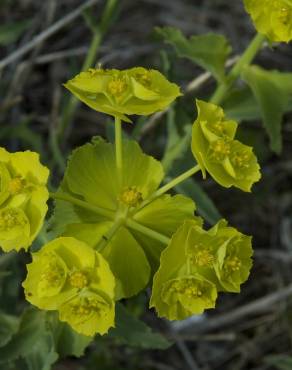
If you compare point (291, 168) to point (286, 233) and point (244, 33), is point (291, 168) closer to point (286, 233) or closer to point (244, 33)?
point (286, 233)

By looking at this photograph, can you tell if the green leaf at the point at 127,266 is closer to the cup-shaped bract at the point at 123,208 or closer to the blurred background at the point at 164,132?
the cup-shaped bract at the point at 123,208

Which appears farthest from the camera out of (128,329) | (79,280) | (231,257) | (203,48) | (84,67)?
(84,67)

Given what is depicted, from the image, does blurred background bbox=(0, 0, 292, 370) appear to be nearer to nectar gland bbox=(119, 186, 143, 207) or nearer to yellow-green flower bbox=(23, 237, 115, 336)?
nectar gland bbox=(119, 186, 143, 207)

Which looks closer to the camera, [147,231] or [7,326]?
[147,231]

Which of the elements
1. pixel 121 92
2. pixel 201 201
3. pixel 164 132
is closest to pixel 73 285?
pixel 121 92

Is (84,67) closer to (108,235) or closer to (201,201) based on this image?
(201,201)

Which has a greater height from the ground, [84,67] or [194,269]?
[194,269]

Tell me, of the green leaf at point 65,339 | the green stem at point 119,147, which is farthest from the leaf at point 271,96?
the green leaf at point 65,339
